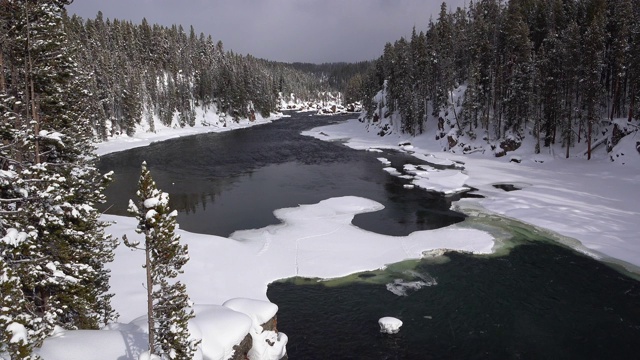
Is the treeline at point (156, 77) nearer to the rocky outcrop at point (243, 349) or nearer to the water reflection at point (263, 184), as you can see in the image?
the water reflection at point (263, 184)

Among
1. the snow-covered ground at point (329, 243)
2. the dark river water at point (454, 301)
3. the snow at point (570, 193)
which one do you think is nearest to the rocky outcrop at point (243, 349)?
the snow-covered ground at point (329, 243)

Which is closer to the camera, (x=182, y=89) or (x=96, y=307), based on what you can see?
(x=96, y=307)

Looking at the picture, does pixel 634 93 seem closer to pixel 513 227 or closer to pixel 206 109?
pixel 513 227

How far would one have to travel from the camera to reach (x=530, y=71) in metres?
60.3

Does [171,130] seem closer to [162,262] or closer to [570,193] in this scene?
[570,193]

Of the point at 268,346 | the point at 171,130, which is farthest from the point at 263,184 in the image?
the point at 171,130

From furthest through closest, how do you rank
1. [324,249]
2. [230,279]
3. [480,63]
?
1. [480,63]
2. [324,249]
3. [230,279]

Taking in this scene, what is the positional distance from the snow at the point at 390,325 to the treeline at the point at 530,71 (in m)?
47.4

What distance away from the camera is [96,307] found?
1638cm

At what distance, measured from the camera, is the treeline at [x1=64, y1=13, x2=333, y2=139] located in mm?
98250

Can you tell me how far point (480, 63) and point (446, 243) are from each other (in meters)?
56.0

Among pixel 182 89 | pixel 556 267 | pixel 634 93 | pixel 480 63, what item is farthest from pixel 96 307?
pixel 182 89

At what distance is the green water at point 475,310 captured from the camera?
18219 mm

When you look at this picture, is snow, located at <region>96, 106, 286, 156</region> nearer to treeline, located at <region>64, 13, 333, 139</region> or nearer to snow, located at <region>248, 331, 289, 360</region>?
treeline, located at <region>64, 13, 333, 139</region>
